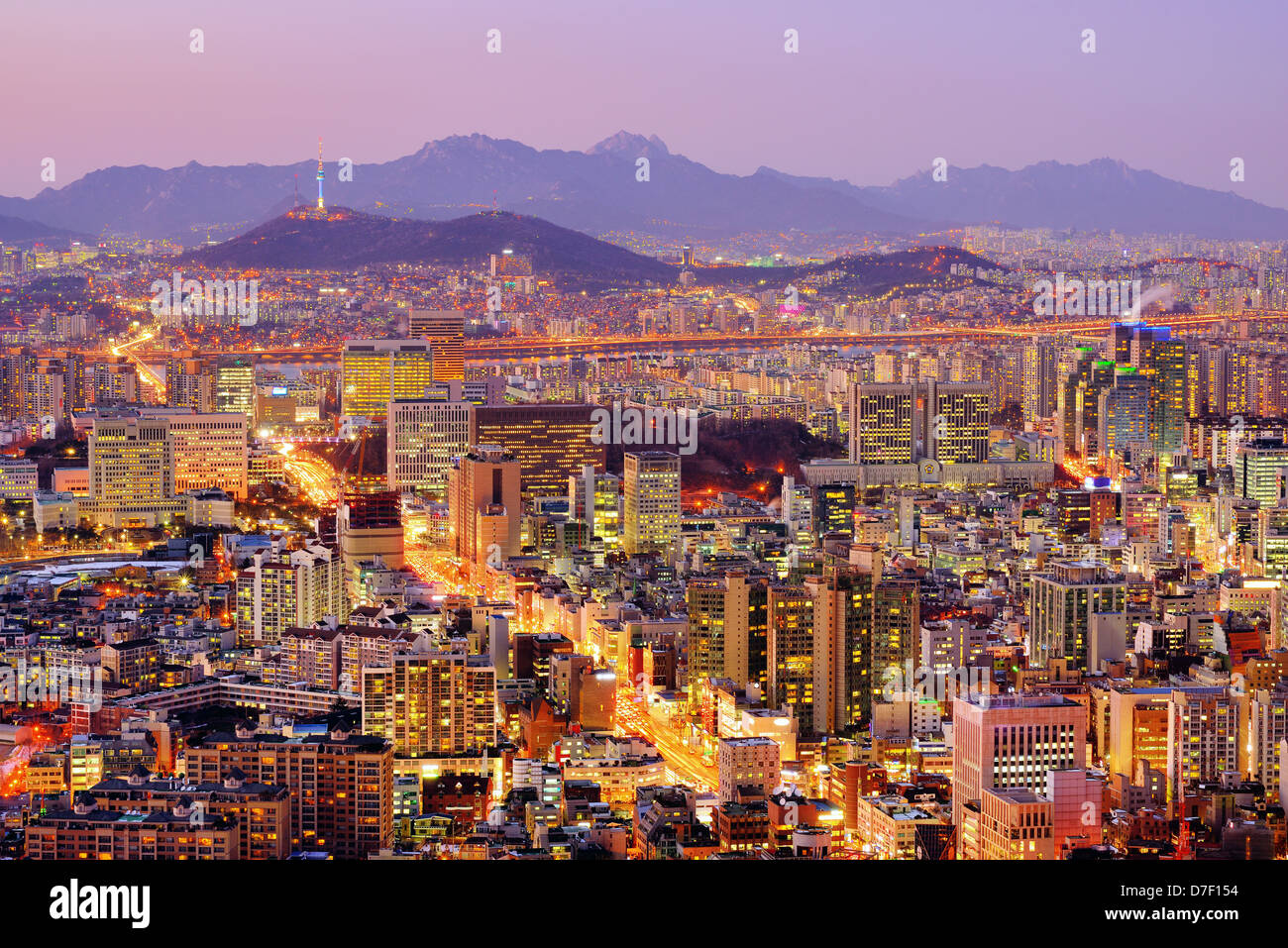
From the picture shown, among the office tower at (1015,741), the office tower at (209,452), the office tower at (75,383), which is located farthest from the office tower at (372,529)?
the office tower at (75,383)

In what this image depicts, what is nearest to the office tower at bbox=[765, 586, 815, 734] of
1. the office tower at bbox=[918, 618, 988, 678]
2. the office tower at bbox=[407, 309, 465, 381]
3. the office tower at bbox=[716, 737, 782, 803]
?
the office tower at bbox=[918, 618, 988, 678]

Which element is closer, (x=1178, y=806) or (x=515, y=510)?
A: (x=1178, y=806)

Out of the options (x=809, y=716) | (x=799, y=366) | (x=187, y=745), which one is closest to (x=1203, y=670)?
(x=809, y=716)

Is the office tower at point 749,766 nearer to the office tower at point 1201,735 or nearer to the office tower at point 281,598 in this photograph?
the office tower at point 1201,735

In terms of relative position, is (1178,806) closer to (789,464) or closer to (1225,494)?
(1225,494)

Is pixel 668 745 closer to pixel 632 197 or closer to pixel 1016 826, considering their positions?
pixel 1016 826

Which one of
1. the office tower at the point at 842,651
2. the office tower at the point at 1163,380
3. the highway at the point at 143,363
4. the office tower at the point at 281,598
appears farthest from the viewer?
the highway at the point at 143,363
